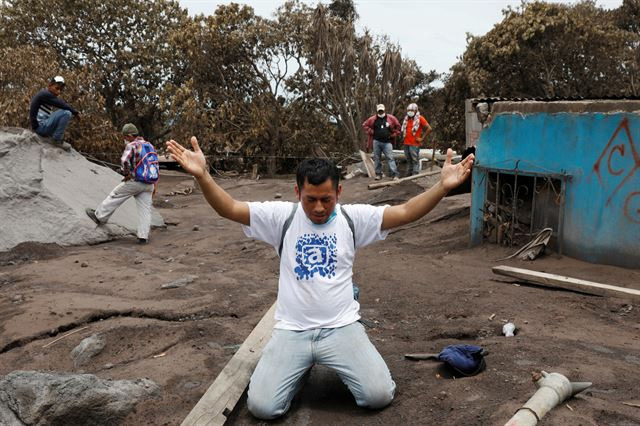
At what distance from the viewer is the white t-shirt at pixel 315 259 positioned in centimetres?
343

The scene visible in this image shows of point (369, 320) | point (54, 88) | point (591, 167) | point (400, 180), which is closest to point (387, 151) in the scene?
point (400, 180)

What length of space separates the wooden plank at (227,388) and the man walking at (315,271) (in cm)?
15

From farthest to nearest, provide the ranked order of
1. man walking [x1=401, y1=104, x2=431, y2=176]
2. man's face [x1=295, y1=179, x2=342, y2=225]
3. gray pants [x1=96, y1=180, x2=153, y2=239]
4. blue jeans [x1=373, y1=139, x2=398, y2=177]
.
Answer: blue jeans [x1=373, y1=139, x2=398, y2=177], man walking [x1=401, y1=104, x2=431, y2=176], gray pants [x1=96, y1=180, x2=153, y2=239], man's face [x1=295, y1=179, x2=342, y2=225]

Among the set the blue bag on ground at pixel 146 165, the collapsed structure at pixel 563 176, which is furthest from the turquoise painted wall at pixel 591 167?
the blue bag on ground at pixel 146 165

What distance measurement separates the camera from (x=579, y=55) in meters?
20.5

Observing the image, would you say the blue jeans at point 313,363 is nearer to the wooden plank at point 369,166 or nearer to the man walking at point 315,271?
the man walking at point 315,271

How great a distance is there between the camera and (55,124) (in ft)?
34.3

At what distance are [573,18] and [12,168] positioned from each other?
688 inches

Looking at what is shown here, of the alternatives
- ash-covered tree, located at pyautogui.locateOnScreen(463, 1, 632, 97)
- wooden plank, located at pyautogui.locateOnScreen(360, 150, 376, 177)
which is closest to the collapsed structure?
wooden plank, located at pyautogui.locateOnScreen(360, 150, 376, 177)

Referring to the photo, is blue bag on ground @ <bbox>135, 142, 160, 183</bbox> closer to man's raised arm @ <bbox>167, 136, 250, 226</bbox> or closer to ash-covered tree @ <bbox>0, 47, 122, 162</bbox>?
man's raised arm @ <bbox>167, 136, 250, 226</bbox>

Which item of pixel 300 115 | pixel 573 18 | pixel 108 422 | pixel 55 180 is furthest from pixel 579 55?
pixel 108 422

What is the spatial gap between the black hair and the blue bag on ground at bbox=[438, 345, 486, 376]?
4.12ft

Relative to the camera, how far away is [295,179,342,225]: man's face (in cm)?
335

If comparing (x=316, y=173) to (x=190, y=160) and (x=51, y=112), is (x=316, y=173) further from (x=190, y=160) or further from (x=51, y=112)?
(x=51, y=112)
